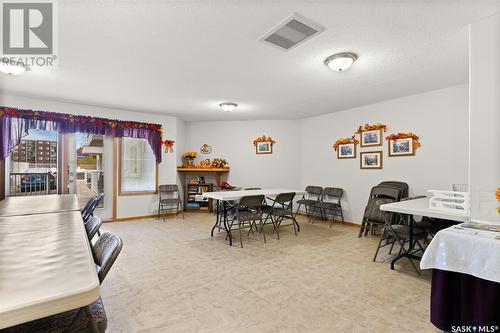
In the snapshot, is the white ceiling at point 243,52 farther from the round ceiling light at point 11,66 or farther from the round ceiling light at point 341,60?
the round ceiling light at point 11,66

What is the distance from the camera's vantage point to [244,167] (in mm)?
6578

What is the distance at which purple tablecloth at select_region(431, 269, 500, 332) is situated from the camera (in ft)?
5.06

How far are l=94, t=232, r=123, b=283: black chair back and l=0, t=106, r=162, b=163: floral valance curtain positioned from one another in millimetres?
4125

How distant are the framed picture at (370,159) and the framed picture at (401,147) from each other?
0.24 m

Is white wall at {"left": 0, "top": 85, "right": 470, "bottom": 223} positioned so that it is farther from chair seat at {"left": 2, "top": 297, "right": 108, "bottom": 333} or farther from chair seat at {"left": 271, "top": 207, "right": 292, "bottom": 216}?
chair seat at {"left": 2, "top": 297, "right": 108, "bottom": 333}

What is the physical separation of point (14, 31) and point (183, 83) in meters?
1.85

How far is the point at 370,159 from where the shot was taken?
488 centimetres

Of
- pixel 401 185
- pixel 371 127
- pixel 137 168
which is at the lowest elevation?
pixel 401 185

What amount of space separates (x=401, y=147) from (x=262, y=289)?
3.65 meters

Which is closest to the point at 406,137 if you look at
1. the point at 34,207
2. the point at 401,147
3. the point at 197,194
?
the point at 401,147

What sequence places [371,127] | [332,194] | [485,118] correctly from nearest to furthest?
[485,118] → [371,127] → [332,194]

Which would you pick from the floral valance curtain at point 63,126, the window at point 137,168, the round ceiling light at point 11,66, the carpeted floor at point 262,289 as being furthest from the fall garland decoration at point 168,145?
the round ceiling light at point 11,66

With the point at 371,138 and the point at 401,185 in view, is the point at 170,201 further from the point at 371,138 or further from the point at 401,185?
the point at 401,185

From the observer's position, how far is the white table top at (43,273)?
2.38 ft
